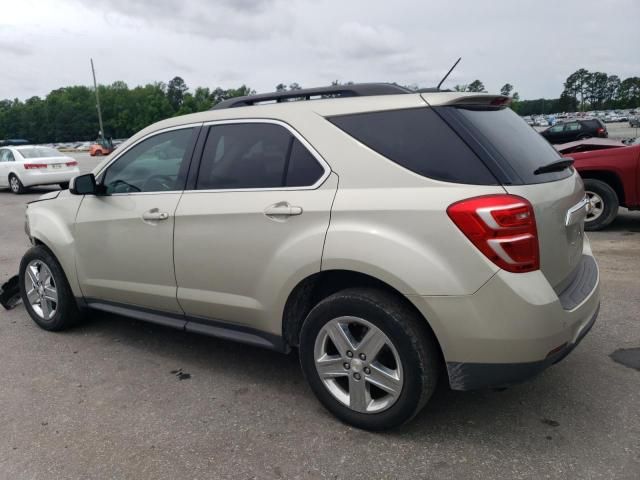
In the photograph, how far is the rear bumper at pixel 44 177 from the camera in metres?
15.4

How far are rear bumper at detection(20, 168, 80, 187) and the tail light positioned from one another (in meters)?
15.3

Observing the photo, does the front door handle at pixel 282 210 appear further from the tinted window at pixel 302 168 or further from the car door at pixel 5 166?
the car door at pixel 5 166

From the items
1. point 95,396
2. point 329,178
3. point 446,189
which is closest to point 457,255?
point 446,189

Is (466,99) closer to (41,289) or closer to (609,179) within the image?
(41,289)

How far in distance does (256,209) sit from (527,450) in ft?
6.13

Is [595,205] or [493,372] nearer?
[493,372]

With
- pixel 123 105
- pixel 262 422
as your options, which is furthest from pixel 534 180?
pixel 123 105

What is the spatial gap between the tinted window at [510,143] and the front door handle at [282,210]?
95 cm

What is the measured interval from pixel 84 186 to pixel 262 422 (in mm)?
2145

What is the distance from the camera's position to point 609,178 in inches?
286

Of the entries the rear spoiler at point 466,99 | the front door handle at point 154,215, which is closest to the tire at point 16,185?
the front door handle at point 154,215

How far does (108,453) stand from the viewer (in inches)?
108

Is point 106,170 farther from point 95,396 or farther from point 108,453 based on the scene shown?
point 108,453

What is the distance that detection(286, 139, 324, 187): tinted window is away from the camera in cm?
292
